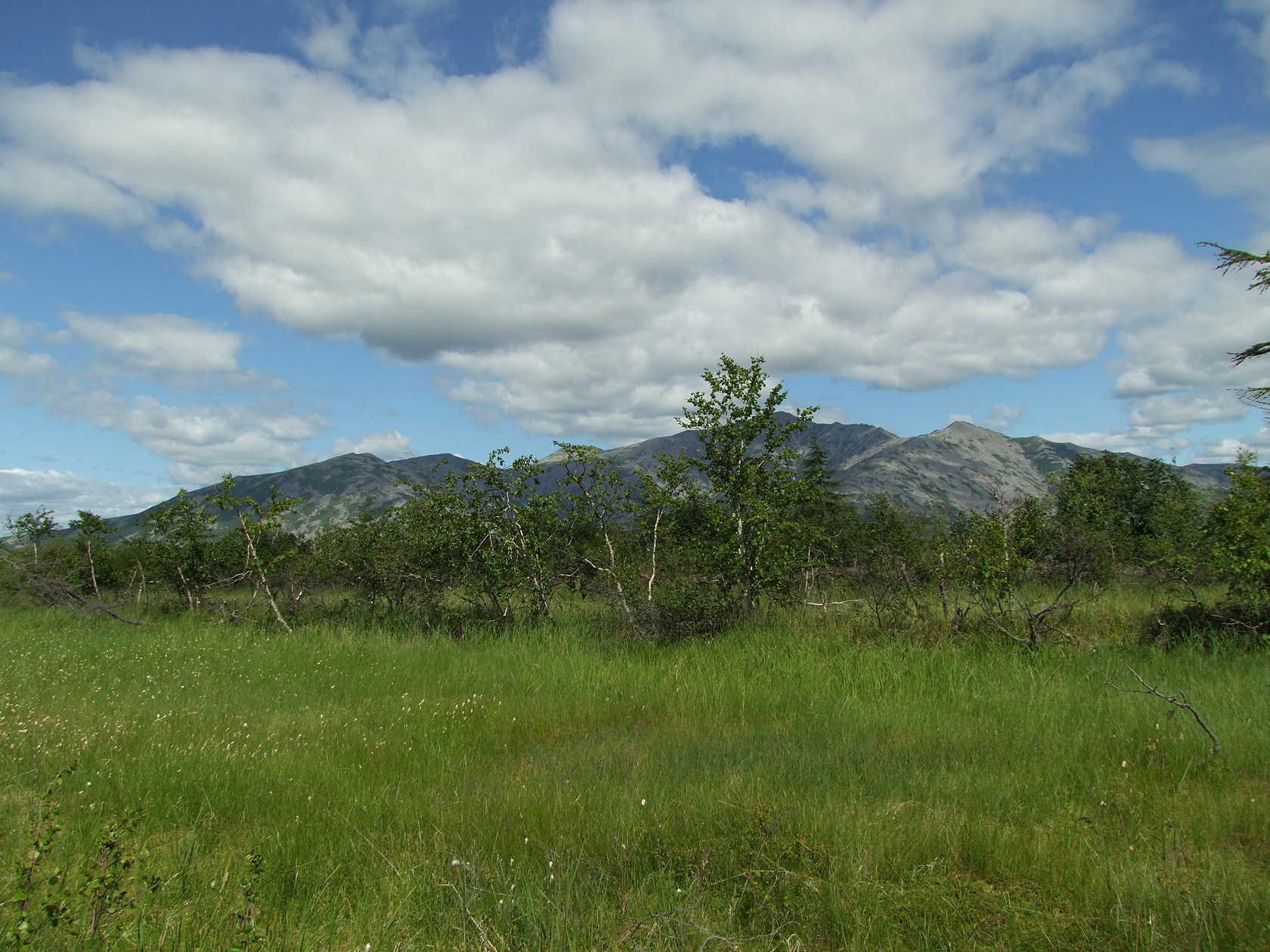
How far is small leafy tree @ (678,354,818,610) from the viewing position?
11664 mm

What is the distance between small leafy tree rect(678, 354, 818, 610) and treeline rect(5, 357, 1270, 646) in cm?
3

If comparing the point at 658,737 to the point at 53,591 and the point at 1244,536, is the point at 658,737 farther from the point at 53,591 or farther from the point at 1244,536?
the point at 53,591

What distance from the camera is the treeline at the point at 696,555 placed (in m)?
10.0

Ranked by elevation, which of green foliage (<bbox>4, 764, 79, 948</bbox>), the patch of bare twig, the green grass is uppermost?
the patch of bare twig

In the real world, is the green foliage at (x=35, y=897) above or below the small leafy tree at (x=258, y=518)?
below

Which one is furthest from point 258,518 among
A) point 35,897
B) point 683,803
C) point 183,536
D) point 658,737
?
point 683,803

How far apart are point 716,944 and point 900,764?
2.78m

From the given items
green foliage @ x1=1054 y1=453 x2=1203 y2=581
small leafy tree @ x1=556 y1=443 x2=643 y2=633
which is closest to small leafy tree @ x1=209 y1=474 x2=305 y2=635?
small leafy tree @ x1=556 y1=443 x2=643 y2=633

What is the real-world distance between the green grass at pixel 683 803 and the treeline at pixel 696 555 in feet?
5.35

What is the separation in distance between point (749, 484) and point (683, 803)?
7589 millimetres

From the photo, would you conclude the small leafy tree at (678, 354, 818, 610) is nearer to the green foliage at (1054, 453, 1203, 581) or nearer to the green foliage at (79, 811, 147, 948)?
the green foliage at (1054, 453, 1203, 581)

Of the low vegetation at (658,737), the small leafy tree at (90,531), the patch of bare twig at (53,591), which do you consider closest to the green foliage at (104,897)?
the low vegetation at (658,737)

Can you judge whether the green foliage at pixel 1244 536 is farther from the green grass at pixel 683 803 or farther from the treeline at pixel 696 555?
the green grass at pixel 683 803

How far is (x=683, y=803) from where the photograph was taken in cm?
488
